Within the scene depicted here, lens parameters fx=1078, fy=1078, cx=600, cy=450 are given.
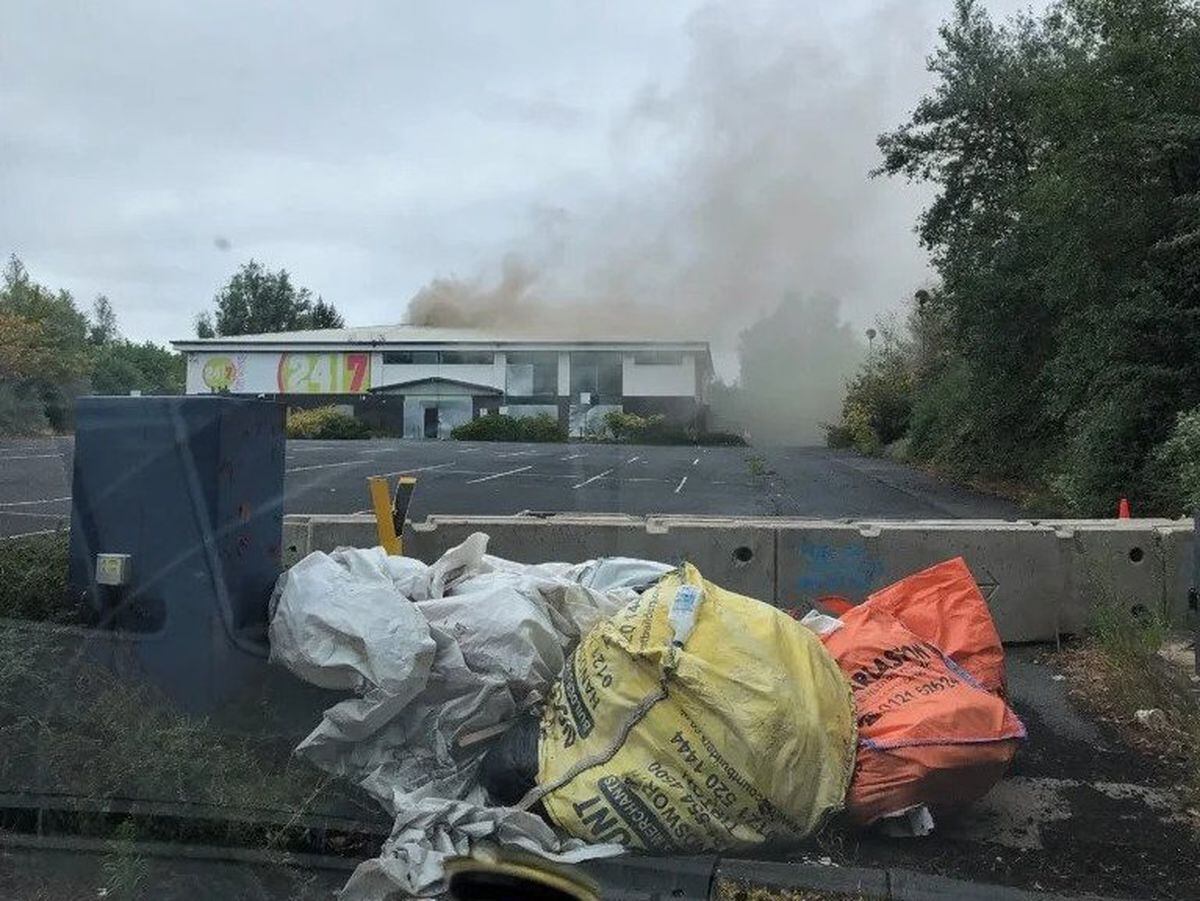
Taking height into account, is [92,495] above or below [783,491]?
above

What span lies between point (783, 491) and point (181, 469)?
17.0 m

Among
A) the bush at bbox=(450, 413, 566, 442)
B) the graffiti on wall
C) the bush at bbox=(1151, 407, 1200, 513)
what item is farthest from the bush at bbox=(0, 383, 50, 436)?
the bush at bbox=(1151, 407, 1200, 513)

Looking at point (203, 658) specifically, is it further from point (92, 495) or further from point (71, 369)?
point (71, 369)

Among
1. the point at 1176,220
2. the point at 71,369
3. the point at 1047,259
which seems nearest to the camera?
the point at 71,369

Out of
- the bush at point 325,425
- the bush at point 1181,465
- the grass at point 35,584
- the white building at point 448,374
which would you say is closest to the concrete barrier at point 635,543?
the white building at point 448,374

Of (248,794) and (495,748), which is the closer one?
(248,794)

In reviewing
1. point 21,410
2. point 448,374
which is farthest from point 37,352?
point 448,374

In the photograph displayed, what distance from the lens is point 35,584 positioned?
4.16m

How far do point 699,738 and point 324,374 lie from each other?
4872 millimetres

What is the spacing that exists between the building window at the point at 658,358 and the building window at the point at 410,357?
3.27 m

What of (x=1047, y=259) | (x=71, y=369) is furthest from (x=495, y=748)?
(x=1047, y=259)

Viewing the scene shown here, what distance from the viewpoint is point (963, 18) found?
69.3 feet

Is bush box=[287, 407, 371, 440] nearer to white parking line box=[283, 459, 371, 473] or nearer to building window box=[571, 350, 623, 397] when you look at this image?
building window box=[571, 350, 623, 397]

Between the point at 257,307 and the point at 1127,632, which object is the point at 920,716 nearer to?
the point at 1127,632
